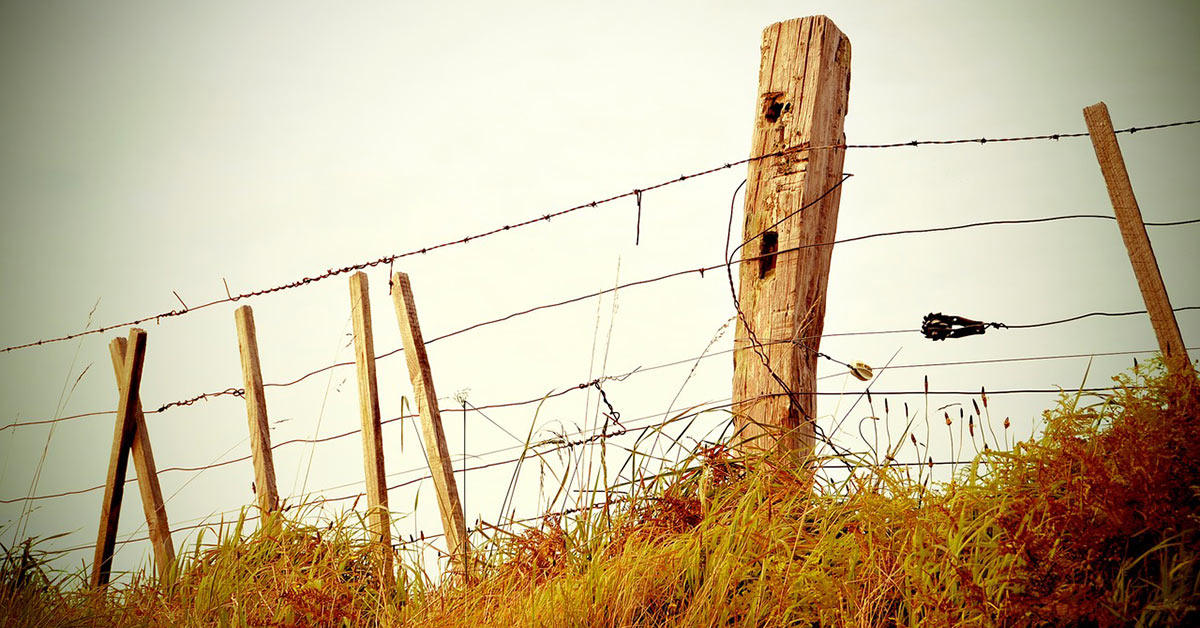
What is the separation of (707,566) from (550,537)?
566mm

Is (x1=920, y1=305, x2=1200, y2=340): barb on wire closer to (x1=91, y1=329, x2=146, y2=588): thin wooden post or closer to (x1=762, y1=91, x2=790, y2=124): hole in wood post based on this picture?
(x1=762, y1=91, x2=790, y2=124): hole in wood post

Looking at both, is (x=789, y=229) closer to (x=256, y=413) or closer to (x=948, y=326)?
→ (x=948, y=326)

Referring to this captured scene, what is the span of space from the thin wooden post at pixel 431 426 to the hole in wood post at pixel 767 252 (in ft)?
4.53

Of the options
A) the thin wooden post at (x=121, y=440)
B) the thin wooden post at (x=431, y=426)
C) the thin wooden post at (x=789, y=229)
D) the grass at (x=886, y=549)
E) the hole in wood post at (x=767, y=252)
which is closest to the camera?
the grass at (x=886, y=549)

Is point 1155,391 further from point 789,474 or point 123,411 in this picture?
point 123,411

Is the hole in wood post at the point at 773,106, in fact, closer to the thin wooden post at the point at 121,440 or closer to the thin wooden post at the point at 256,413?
the thin wooden post at the point at 256,413

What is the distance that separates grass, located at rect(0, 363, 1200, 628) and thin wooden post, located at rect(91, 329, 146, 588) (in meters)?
1.61

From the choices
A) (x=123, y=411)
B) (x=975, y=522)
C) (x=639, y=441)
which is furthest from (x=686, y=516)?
(x=123, y=411)

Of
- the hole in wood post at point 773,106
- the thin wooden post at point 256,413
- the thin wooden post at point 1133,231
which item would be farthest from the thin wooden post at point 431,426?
the thin wooden post at point 1133,231

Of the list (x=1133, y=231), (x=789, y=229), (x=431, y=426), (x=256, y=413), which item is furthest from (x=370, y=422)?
(x=1133, y=231)

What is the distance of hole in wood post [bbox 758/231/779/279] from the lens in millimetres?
2828

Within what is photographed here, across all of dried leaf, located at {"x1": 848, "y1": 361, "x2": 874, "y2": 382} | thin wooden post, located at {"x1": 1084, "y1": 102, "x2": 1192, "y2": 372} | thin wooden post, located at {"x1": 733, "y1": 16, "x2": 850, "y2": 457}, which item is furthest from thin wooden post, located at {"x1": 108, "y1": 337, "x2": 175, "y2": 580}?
thin wooden post, located at {"x1": 1084, "y1": 102, "x2": 1192, "y2": 372}

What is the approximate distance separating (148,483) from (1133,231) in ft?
14.7

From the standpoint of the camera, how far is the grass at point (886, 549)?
77.4 inches
